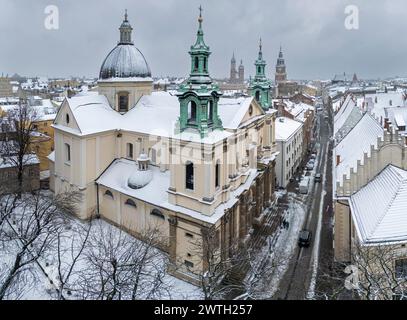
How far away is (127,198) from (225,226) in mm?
8347

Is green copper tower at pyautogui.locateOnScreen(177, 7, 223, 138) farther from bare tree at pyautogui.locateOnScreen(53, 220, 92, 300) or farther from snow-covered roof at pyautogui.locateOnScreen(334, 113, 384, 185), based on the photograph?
snow-covered roof at pyautogui.locateOnScreen(334, 113, 384, 185)

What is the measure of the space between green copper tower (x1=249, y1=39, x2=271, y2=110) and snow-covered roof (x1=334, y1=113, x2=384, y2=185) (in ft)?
29.7

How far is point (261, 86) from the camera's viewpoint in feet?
127

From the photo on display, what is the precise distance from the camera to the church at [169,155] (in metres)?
24.7

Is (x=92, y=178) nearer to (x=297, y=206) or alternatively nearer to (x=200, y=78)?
(x=200, y=78)

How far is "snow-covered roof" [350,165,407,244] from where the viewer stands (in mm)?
20141

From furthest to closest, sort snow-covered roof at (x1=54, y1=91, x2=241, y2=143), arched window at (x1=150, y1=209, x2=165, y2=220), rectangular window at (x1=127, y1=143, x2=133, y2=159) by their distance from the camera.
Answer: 1. rectangular window at (x1=127, y1=143, x2=133, y2=159)
2. snow-covered roof at (x1=54, y1=91, x2=241, y2=143)
3. arched window at (x1=150, y1=209, x2=165, y2=220)

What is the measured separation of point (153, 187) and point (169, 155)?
320 centimetres

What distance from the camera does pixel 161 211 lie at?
91.3 feet

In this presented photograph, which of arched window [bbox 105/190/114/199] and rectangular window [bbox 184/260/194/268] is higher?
arched window [bbox 105/190/114/199]

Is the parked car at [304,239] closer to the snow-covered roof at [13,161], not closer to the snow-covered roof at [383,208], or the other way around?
the snow-covered roof at [383,208]

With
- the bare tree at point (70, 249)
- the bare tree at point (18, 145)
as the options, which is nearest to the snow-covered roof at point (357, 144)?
the bare tree at point (70, 249)

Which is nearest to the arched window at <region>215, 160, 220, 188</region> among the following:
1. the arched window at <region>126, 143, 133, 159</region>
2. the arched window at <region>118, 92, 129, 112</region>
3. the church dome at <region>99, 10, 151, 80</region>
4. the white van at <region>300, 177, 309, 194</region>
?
the arched window at <region>126, 143, 133, 159</region>
